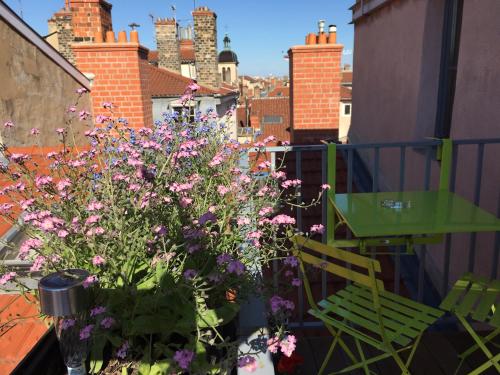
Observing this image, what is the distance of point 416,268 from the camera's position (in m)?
4.13

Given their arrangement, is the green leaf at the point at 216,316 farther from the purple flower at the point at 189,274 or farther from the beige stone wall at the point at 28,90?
the beige stone wall at the point at 28,90

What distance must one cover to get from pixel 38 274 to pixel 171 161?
0.91 meters

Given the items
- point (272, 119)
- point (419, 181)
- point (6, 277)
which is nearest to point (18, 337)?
point (6, 277)

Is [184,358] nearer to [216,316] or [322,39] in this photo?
[216,316]

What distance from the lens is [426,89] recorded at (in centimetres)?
419

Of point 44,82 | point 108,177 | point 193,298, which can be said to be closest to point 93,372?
point 193,298

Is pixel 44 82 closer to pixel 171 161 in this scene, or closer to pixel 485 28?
pixel 171 161

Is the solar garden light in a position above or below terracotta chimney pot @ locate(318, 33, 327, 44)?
below

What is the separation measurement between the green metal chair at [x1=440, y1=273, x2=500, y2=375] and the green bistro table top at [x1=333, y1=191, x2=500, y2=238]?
1.25 feet

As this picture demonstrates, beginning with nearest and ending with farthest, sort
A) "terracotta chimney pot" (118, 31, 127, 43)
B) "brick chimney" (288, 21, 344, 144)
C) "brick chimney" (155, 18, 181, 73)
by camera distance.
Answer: "terracotta chimney pot" (118, 31, 127, 43) < "brick chimney" (288, 21, 344, 144) < "brick chimney" (155, 18, 181, 73)

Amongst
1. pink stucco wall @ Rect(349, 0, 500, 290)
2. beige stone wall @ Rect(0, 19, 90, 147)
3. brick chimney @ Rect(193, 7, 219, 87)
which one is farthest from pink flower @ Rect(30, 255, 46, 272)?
brick chimney @ Rect(193, 7, 219, 87)

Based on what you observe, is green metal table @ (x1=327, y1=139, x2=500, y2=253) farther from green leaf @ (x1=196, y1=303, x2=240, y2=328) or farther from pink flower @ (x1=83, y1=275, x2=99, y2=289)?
pink flower @ (x1=83, y1=275, x2=99, y2=289)

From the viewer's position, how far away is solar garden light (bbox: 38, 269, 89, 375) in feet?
4.10

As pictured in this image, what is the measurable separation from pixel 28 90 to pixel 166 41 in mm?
12864
